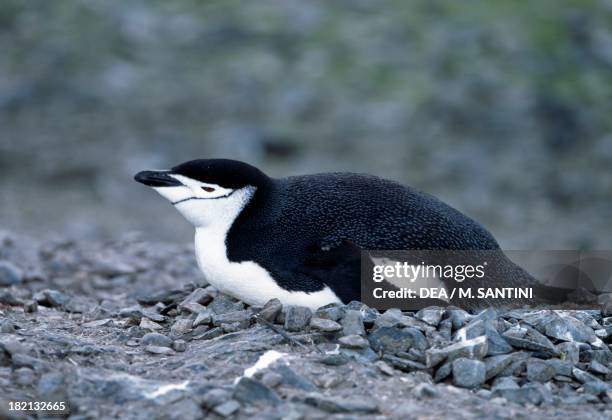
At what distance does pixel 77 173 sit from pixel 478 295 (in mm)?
8353

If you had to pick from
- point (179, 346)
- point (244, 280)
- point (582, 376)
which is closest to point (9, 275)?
point (244, 280)

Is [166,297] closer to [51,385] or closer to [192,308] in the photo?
[192,308]

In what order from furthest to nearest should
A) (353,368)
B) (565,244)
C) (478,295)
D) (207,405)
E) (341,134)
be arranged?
(341,134) < (565,244) < (478,295) < (353,368) < (207,405)

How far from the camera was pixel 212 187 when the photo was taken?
5.47 metres

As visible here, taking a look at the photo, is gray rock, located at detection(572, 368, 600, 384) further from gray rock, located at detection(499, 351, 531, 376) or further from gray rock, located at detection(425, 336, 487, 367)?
gray rock, located at detection(425, 336, 487, 367)

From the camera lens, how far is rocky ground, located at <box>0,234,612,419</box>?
4199 mm

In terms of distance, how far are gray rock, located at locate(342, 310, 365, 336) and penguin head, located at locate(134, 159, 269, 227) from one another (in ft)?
2.94

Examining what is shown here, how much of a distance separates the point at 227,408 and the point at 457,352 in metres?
1.21

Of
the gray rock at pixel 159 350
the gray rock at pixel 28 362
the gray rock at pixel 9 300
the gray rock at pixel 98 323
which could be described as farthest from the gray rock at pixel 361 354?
the gray rock at pixel 9 300

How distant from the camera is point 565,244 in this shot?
457 inches

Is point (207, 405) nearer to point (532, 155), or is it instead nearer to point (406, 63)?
point (532, 155)

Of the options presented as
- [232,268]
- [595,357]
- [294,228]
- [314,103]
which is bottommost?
[595,357]

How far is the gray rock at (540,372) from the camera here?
480 cm

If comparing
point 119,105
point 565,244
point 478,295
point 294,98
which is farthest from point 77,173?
point 478,295
